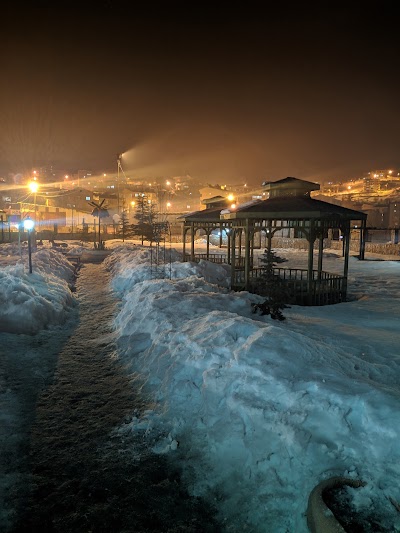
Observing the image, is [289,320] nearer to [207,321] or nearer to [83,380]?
[207,321]

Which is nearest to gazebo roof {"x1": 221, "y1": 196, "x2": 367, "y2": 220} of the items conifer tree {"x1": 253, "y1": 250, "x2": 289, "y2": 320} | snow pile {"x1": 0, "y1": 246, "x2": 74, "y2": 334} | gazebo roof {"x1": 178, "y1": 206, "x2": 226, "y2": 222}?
conifer tree {"x1": 253, "y1": 250, "x2": 289, "y2": 320}

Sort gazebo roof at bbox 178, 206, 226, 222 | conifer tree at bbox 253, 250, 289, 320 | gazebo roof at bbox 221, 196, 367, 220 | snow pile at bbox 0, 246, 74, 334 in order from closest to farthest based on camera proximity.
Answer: snow pile at bbox 0, 246, 74, 334, conifer tree at bbox 253, 250, 289, 320, gazebo roof at bbox 221, 196, 367, 220, gazebo roof at bbox 178, 206, 226, 222

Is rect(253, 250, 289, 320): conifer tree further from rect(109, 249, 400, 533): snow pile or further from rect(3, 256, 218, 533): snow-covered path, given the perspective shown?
rect(3, 256, 218, 533): snow-covered path

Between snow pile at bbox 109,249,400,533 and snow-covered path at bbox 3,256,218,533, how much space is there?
1.22 feet

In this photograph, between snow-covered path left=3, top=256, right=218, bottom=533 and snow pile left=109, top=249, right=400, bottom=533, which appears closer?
snow-covered path left=3, top=256, right=218, bottom=533

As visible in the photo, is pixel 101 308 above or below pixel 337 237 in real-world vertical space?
below

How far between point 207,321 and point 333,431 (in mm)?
4147

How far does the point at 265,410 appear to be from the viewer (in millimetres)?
5184

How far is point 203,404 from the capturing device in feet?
19.5

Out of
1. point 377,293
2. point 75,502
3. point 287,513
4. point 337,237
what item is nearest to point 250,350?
point 287,513

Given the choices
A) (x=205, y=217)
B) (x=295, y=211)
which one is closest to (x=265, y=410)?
(x=295, y=211)

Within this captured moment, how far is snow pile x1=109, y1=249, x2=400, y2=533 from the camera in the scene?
4.14 metres

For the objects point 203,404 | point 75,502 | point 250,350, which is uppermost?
point 250,350

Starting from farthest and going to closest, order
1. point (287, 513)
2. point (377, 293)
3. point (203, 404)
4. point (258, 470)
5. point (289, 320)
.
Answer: point (377, 293)
point (289, 320)
point (203, 404)
point (258, 470)
point (287, 513)
